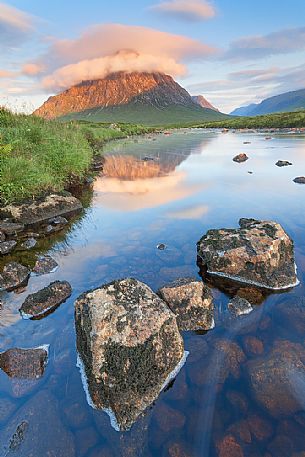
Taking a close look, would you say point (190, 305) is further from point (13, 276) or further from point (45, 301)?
point (13, 276)

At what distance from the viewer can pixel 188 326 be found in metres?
6.67

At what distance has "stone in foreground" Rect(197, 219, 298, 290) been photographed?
27.1ft

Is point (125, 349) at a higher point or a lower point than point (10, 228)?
higher

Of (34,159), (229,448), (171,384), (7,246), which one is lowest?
(229,448)

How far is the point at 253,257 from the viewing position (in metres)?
8.30

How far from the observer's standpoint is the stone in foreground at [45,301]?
286 inches

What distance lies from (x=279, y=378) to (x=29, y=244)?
29.0ft

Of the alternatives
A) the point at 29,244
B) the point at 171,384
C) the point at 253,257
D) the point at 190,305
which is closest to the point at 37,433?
the point at 171,384

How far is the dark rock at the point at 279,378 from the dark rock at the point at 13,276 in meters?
6.08

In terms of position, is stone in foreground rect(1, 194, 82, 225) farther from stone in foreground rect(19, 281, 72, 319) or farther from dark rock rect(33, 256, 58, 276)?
stone in foreground rect(19, 281, 72, 319)

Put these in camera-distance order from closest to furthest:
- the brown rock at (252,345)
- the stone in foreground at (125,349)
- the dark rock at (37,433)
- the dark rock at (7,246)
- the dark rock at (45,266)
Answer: the dark rock at (37,433) < the stone in foreground at (125,349) < the brown rock at (252,345) < the dark rock at (45,266) < the dark rock at (7,246)

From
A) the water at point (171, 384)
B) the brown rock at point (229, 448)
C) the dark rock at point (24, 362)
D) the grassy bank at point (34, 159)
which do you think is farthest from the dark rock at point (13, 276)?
the brown rock at point (229, 448)

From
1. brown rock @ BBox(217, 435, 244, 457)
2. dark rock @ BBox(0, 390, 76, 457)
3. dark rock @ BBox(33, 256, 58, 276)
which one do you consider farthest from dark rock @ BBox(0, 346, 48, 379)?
dark rock @ BBox(33, 256, 58, 276)

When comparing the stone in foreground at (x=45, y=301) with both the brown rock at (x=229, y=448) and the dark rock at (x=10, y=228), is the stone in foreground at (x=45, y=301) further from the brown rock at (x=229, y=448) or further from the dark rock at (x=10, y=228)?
the dark rock at (x=10, y=228)
